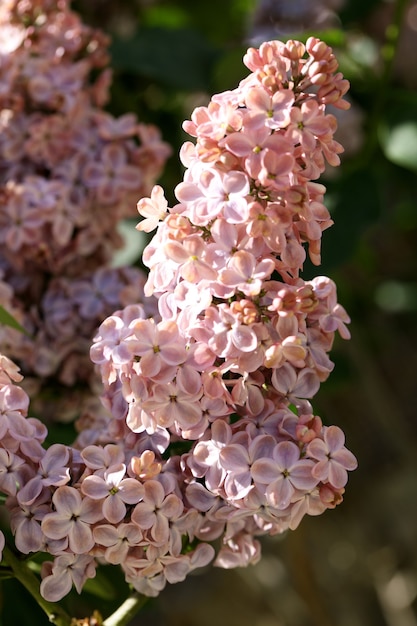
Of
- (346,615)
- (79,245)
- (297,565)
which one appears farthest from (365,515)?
(79,245)

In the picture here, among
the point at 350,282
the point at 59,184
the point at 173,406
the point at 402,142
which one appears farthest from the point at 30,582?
the point at 350,282

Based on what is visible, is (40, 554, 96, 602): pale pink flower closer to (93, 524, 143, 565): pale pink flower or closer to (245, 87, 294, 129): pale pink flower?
(93, 524, 143, 565): pale pink flower

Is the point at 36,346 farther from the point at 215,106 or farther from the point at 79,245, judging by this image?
the point at 215,106

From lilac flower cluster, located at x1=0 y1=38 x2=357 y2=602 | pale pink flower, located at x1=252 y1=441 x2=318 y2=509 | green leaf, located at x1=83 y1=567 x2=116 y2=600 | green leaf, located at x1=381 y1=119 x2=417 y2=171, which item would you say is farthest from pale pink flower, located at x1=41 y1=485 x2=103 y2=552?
green leaf, located at x1=381 y1=119 x2=417 y2=171

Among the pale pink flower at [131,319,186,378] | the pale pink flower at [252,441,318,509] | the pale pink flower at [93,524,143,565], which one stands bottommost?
the pale pink flower at [93,524,143,565]

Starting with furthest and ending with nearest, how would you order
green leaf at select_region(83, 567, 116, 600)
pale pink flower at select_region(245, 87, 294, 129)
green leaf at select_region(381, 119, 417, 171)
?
1. green leaf at select_region(381, 119, 417, 171)
2. green leaf at select_region(83, 567, 116, 600)
3. pale pink flower at select_region(245, 87, 294, 129)

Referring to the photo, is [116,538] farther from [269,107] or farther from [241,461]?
[269,107]

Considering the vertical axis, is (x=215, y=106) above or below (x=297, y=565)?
above
